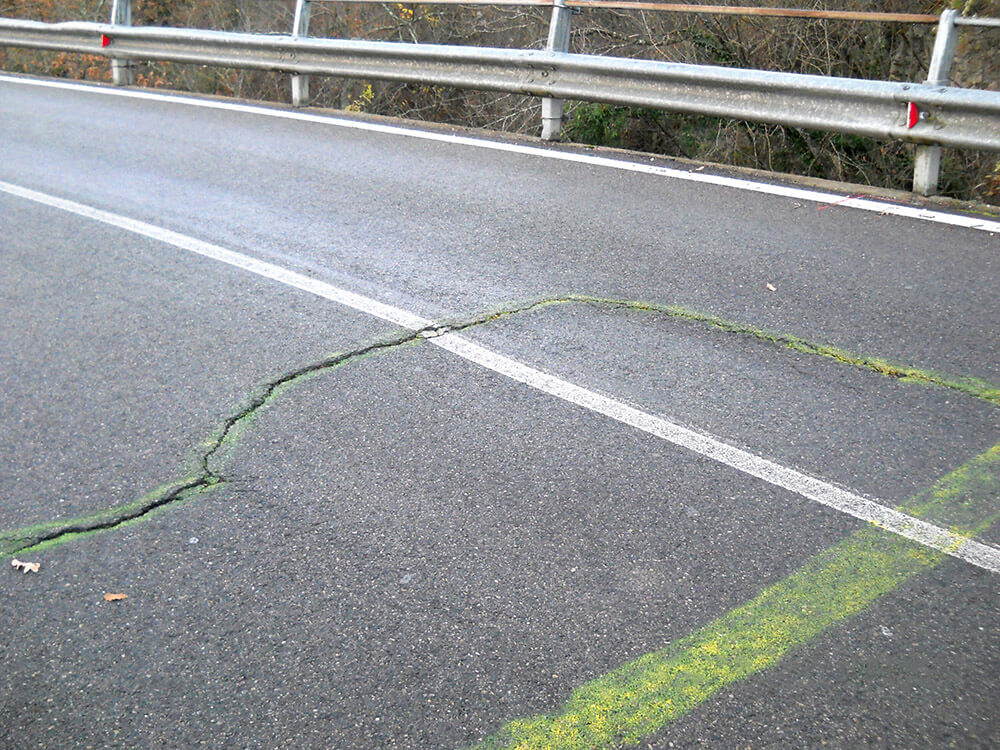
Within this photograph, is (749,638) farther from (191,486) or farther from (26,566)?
(26,566)

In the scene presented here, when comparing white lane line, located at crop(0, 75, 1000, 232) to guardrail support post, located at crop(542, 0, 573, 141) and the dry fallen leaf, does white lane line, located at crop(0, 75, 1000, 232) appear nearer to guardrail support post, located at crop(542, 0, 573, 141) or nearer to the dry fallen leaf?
guardrail support post, located at crop(542, 0, 573, 141)

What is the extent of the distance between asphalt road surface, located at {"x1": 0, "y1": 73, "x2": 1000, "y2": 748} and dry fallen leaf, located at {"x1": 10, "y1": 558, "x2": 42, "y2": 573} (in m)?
0.03

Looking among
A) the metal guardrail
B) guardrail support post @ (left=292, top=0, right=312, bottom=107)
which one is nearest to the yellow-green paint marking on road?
the metal guardrail

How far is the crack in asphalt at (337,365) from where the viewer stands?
3217mm

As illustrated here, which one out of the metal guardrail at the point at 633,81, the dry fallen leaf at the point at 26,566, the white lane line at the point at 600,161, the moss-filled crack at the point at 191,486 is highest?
the metal guardrail at the point at 633,81

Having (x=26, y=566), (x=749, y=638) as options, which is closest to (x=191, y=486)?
(x=26, y=566)

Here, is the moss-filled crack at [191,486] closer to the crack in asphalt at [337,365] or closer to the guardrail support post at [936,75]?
the crack in asphalt at [337,365]

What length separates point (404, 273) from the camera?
17.9ft

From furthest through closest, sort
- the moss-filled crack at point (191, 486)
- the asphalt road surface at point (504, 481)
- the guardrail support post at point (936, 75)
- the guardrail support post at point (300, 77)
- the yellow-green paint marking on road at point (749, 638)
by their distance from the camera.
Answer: the guardrail support post at point (300, 77) → the guardrail support post at point (936, 75) → the moss-filled crack at point (191, 486) → the asphalt road surface at point (504, 481) → the yellow-green paint marking on road at point (749, 638)

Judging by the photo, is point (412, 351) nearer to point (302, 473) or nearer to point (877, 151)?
point (302, 473)

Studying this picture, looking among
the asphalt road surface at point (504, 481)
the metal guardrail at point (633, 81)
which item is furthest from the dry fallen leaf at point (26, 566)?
the metal guardrail at point (633, 81)

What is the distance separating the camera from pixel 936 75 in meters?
6.62

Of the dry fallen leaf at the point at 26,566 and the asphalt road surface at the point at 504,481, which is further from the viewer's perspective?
the dry fallen leaf at the point at 26,566

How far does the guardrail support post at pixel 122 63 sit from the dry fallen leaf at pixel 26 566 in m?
12.4
